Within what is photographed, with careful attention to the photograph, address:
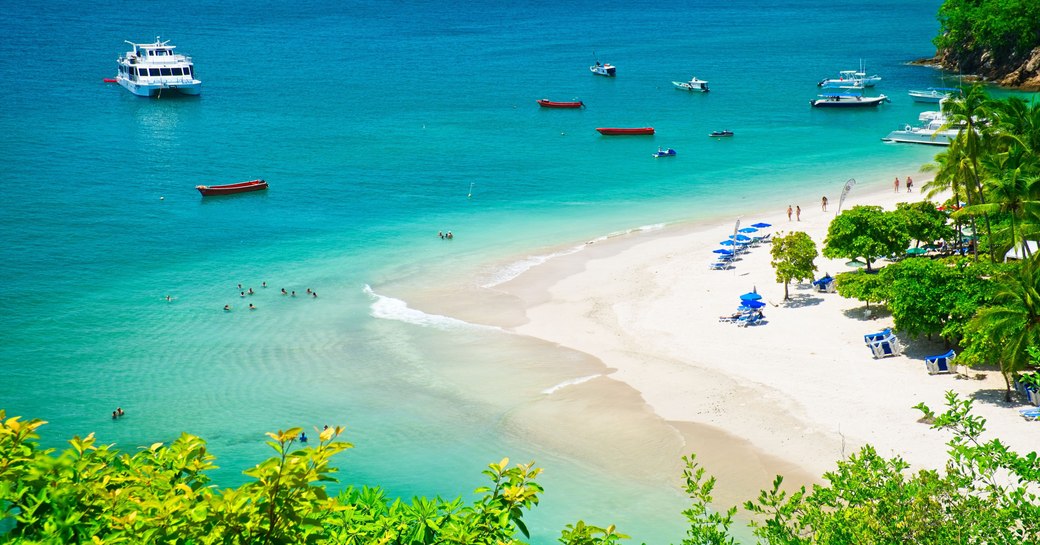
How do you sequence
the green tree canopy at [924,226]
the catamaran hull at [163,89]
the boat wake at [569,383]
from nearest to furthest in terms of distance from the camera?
1. the boat wake at [569,383]
2. the green tree canopy at [924,226]
3. the catamaran hull at [163,89]

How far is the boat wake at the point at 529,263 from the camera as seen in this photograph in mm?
55969

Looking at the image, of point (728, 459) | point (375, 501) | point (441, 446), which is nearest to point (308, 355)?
point (441, 446)

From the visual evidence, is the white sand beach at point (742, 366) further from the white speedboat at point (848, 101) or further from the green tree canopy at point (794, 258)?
the white speedboat at point (848, 101)

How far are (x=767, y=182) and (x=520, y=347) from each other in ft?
133

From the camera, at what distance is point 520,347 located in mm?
45062

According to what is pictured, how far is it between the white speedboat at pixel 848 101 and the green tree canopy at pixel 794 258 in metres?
67.4

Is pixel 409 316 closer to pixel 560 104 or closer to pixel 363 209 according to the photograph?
pixel 363 209

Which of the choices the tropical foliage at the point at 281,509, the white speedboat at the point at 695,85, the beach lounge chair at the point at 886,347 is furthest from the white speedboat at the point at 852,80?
the tropical foliage at the point at 281,509

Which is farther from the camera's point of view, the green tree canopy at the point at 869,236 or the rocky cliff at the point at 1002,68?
the rocky cliff at the point at 1002,68

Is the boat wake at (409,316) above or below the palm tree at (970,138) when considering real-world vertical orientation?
below

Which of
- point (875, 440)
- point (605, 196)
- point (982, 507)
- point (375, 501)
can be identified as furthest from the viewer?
point (605, 196)

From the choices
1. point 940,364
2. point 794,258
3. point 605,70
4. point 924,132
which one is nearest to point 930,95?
point 924,132

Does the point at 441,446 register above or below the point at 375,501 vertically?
below

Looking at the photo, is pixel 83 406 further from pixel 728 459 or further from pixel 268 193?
pixel 268 193
